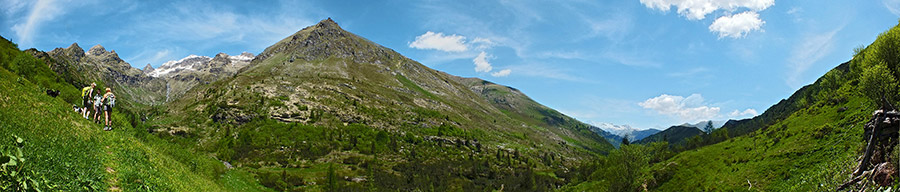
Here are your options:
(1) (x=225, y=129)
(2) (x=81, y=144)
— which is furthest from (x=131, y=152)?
(1) (x=225, y=129)

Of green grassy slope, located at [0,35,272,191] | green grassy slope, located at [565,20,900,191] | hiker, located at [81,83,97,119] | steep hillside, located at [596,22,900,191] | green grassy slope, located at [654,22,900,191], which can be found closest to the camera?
green grassy slope, located at [0,35,272,191]

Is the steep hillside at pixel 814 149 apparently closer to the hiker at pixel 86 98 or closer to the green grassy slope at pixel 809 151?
the green grassy slope at pixel 809 151

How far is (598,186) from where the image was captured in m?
141

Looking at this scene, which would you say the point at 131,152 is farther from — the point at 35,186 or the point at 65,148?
the point at 35,186

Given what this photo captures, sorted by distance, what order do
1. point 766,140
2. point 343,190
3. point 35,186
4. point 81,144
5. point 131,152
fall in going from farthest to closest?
point 343,190 < point 766,140 < point 131,152 < point 81,144 < point 35,186

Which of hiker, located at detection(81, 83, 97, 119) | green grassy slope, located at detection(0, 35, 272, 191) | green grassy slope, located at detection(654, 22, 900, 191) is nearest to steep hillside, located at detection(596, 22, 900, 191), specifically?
green grassy slope, located at detection(654, 22, 900, 191)

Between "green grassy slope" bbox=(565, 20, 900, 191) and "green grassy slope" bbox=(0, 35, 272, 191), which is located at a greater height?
"green grassy slope" bbox=(565, 20, 900, 191)

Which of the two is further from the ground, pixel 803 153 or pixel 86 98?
pixel 803 153

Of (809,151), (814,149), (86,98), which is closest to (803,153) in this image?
(809,151)

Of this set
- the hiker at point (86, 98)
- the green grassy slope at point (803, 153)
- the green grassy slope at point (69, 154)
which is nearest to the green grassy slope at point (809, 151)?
the green grassy slope at point (803, 153)

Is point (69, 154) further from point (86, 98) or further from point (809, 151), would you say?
point (809, 151)

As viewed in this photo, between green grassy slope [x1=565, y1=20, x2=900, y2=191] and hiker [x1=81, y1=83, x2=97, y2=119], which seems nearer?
hiker [x1=81, y1=83, x2=97, y2=119]

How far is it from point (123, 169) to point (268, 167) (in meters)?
158

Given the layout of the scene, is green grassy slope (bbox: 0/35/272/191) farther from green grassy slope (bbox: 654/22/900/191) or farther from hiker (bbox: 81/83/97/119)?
green grassy slope (bbox: 654/22/900/191)
